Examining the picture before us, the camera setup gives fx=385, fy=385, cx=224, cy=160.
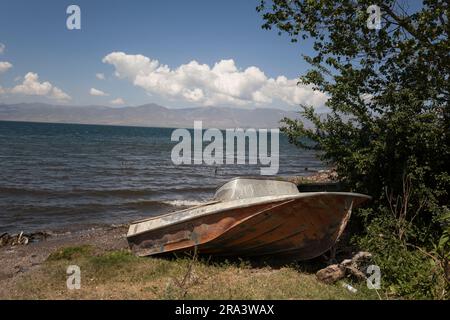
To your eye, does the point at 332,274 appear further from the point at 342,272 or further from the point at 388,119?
the point at 388,119

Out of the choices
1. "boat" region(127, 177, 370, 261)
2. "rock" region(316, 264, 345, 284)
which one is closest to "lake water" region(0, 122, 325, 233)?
"boat" region(127, 177, 370, 261)

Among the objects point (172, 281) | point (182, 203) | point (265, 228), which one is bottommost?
point (182, 203)

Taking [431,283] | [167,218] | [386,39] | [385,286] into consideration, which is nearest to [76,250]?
[167,218]

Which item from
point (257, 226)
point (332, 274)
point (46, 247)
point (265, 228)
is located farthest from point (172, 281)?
point (46, 247)

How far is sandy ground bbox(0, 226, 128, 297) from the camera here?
28.8ft

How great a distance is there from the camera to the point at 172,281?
6.90 metres

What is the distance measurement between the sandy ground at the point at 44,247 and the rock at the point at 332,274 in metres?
5.70

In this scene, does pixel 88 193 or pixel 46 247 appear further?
pixel 88 193

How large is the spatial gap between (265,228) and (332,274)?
149 cm

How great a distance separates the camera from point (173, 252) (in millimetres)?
8227

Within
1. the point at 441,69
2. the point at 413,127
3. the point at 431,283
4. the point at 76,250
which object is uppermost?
the point at 441,69

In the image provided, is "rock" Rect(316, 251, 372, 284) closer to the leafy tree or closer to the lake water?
Answer: the leafy tree
